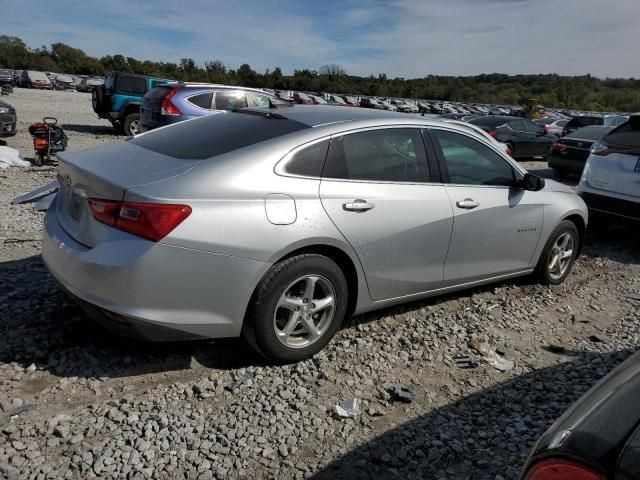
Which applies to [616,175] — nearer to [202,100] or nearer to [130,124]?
[202,100]

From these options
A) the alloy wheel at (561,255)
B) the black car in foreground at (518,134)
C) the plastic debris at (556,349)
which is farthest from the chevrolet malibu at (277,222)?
the black car in foreground at (518,134)

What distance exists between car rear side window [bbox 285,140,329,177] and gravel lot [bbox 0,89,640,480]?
1.23m

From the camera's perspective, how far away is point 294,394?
3.09 m

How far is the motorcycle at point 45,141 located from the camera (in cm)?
974

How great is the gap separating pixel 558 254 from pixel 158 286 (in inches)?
156

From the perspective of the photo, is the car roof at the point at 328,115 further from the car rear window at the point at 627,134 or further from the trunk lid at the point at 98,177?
the car rear window at the point at 627,134

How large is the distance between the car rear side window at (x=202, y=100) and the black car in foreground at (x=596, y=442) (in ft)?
36.6

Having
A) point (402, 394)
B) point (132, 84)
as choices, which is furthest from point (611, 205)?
point (132, 84)

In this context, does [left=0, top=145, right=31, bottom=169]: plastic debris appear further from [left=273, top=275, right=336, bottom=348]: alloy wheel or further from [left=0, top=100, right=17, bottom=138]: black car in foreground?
[left=273, top=275, right=336, bottom=348]: alloy wheel

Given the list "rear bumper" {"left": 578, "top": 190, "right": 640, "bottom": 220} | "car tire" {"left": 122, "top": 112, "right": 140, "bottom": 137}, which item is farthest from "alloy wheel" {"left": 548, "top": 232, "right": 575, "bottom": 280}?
"car tire" {"left": 122, "top": 112, "right": 140, "bottom": 137}

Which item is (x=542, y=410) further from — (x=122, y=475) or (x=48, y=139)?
(x=48, y=139)

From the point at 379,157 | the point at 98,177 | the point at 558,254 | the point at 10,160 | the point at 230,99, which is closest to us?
the point at 98,177

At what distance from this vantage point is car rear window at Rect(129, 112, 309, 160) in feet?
10.9

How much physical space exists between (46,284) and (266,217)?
2.22m
